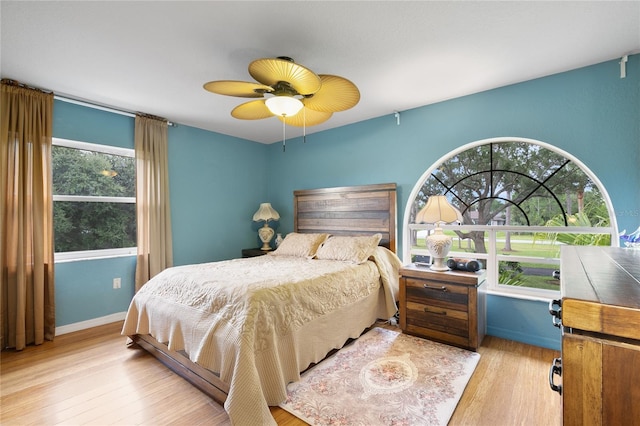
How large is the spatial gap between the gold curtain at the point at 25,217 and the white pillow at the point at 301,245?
2.32 metres

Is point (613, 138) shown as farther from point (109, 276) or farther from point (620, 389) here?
point (109, 276)

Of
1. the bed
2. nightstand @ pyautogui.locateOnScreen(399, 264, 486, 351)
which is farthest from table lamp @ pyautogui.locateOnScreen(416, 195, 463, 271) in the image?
the bed

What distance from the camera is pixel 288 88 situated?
1.89 metres

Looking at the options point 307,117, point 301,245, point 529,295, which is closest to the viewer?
point 307,117

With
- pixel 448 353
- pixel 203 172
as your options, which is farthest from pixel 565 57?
pixel 203 172

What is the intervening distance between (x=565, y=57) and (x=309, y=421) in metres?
3.22

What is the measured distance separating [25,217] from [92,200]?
Answer: 1.95 feet

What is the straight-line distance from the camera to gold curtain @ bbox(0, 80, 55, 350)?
2.52m

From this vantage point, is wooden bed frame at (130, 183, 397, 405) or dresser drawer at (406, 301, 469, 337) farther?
wooden bed frame at (130, 183, 397, 405)

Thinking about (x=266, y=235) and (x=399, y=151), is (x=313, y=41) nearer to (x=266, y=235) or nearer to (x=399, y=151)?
(x=399, y=151)

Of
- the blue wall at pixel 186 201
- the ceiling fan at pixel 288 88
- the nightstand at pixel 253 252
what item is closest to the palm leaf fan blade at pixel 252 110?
the ceiling fan at pixel 288 88

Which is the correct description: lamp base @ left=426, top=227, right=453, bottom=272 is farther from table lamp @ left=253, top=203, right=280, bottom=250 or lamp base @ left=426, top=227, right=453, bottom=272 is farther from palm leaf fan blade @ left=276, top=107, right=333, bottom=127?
table lamp @ left=253, top=203, right=280, bottom=250

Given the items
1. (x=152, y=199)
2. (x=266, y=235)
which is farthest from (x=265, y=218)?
(x=152, y=199)

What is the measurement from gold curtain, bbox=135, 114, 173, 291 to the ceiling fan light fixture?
2.21m
